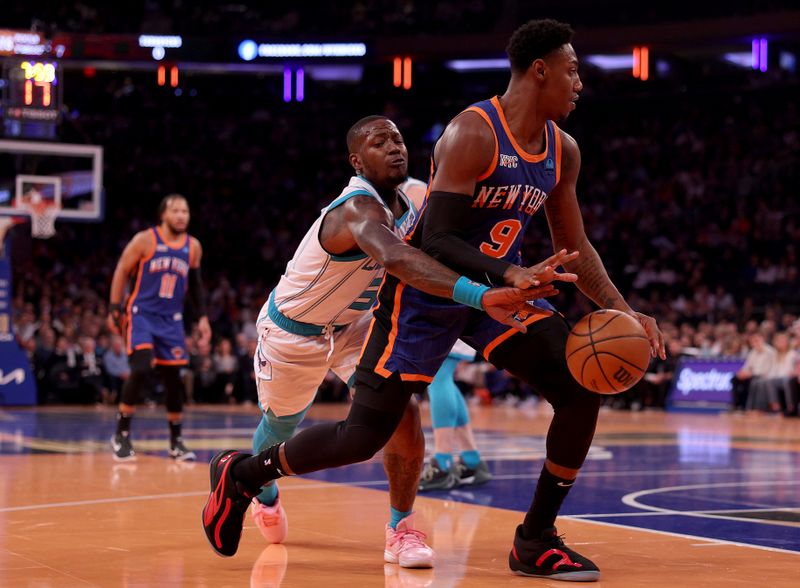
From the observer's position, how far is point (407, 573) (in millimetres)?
4637

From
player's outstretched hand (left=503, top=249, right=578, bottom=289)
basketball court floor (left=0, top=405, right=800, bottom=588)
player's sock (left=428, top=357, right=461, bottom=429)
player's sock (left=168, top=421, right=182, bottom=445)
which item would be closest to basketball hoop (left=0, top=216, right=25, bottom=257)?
basketball court floor (left=0, top=405, right=800, bottom=588)

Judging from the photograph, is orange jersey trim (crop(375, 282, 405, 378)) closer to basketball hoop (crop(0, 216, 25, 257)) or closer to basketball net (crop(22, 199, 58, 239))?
basketball net (crop(22, 199, 58, 239))

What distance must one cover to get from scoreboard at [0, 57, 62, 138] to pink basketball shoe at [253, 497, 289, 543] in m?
14.5

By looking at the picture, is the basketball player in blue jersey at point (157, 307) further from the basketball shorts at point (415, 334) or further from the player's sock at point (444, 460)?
the basketball shorts at point (415, 334)

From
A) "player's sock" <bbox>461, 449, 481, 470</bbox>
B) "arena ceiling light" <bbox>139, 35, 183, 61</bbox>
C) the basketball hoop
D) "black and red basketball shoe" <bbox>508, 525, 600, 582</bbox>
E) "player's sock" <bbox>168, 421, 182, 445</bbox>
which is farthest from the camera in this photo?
"arena ceiling light" <bbox>139, 35, 183, 61</bbox>

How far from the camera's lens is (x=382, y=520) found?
6.22m

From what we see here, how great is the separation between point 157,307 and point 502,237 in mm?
5954

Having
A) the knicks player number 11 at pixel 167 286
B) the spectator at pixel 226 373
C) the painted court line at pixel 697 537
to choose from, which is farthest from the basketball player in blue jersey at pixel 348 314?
the spectator at pixel 226 373

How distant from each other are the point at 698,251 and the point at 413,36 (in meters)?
9.39

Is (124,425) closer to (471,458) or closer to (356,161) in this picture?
(471,458)

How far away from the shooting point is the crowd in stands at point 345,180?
20.2 meters

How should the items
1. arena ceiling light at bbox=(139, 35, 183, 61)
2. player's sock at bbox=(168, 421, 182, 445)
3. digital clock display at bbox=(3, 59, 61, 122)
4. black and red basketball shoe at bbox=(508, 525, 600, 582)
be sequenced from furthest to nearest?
1. arena ceiling light at bbox=(139, 35, 183, 61)
2. digital clock display at bbox=(3, 59, 61, 122)
3. player's sock at bbox=(168, 421, 182, 445)
4. black and red basketball shoe at bbox=(508, 525, 600, 582)

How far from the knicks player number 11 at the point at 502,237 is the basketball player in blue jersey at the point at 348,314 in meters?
0.33

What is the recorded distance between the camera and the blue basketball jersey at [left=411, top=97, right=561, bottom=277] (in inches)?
184
